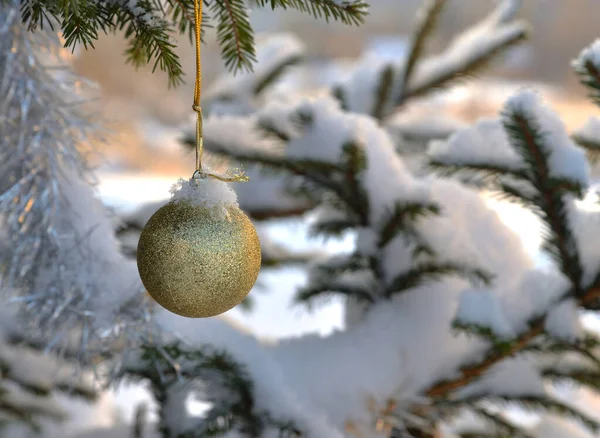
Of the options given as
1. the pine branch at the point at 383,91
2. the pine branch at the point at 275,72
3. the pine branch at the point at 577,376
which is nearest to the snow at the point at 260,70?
the pine branch at the point at 275,72

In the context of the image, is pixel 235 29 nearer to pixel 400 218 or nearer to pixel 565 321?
pixel 400 218

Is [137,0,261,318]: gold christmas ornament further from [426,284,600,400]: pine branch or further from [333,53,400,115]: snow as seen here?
[333,53,400,115]: snow

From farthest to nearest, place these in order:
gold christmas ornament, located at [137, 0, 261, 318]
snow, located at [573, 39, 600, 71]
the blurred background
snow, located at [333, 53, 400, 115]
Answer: the blurred background, snow, located at [333, 53, 400, 115], snow, located at [573, 39, 600, 71], gold christmas ornament, located at [137, 0, 261, 318]

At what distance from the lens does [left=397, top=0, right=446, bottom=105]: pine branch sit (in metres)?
0.67

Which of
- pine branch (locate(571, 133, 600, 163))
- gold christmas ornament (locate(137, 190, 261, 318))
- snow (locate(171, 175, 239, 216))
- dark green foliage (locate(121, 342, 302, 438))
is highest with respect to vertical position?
pine branch (locate(571, 133, 600, 163))

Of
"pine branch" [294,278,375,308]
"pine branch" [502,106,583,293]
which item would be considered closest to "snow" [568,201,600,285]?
"pine branch" [502,106,583,293]

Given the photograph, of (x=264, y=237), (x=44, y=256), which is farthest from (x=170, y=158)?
(x=44, y=256)

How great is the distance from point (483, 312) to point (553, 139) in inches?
5.9

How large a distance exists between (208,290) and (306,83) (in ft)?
6.88

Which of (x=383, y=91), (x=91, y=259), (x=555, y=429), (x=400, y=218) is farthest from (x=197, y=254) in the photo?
(x=555, y=429)

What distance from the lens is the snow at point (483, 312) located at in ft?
1.43

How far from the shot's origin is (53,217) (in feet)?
1.22

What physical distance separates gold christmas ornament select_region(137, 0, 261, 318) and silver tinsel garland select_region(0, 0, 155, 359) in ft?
0.31

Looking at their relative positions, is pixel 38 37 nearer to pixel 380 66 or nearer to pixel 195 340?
pixel 195 340
